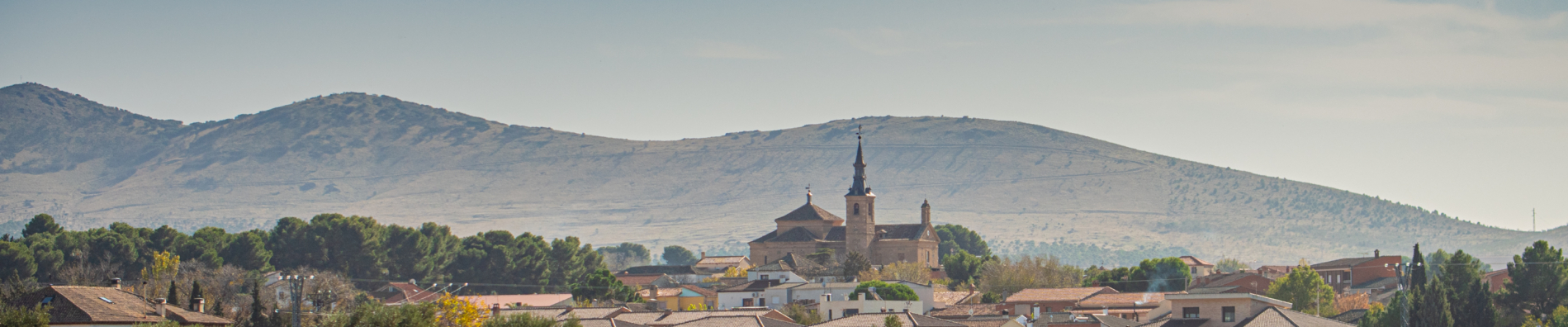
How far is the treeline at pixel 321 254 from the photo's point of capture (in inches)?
3824

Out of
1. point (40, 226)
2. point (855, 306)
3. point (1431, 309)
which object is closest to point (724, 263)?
point (40, 226)

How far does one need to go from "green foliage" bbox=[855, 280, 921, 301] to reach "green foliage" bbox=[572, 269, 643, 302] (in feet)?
51.4

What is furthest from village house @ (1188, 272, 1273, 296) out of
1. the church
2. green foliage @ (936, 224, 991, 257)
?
green foliage @ (936, 224, 991, 257)

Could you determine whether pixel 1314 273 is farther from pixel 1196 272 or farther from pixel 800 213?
pixel 800 213

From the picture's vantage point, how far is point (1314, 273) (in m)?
92.2

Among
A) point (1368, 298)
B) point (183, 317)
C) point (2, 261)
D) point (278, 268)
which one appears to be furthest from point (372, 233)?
point (1368, 298)

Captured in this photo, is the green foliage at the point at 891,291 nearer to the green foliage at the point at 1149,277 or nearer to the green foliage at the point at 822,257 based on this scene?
the green foliage at the point at 1149,277

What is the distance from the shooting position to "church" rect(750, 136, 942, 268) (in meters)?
139

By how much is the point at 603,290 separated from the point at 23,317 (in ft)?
193

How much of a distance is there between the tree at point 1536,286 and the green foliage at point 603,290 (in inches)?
1932

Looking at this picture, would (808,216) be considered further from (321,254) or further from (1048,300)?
Result: (1048,300)

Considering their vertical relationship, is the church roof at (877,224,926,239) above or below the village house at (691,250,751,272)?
above

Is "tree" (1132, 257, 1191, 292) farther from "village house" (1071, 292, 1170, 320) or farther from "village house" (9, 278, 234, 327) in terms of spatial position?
"village house" (9, 278, 234, 327)

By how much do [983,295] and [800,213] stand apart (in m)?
50.2
